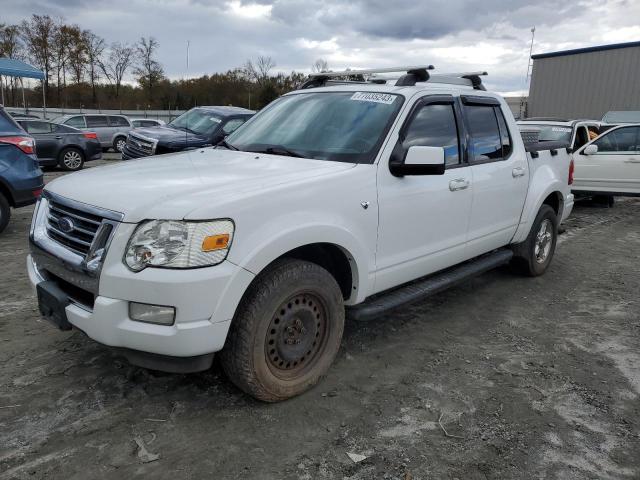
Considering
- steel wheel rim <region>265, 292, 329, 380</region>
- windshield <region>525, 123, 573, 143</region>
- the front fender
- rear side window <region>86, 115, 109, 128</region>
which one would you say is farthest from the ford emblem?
rear side window <region>86, 115, 109, 128</region>

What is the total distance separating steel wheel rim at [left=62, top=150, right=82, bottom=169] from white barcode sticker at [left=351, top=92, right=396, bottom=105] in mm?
Result: 13382

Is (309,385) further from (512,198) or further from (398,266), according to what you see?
(512,198)

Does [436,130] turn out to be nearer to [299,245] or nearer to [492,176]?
[492,176]

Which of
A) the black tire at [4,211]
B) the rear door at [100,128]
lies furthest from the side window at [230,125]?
the rear door at [100,128]

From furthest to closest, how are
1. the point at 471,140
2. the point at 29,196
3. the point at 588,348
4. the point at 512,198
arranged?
the point at 29,196, the point at 512,198, the point at 471,140, the point at 588,348

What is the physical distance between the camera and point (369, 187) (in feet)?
10.7

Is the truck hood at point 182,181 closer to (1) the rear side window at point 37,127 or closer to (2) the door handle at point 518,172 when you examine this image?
(2) the door handle at point 518,172

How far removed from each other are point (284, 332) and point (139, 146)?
8719mm

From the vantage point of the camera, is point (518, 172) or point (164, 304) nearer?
point (164, 304)

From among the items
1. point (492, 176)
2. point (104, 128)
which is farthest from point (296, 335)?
point (104, 128)

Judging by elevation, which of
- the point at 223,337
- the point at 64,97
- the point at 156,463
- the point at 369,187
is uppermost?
the point at 64,97

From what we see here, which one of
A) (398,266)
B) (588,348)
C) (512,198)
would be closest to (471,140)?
(512,198)

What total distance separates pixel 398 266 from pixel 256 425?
1.44m

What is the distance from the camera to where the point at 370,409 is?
3.03 m
